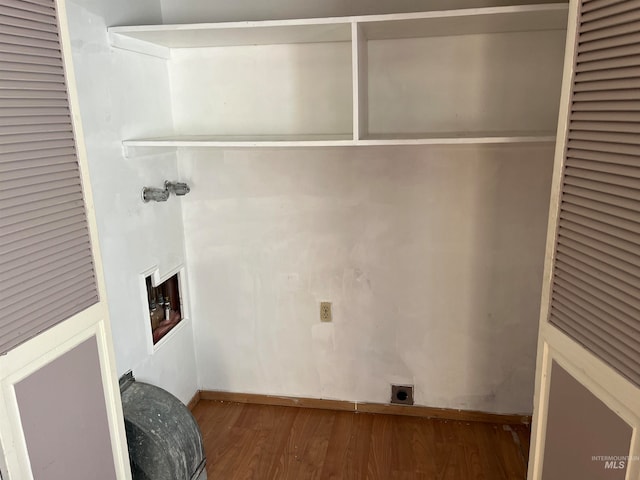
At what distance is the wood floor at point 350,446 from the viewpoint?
2244mm

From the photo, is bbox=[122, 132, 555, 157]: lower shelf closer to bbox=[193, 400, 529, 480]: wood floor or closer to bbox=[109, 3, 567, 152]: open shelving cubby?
bbox=[109, 3, 567, 152]: open shelving cubby

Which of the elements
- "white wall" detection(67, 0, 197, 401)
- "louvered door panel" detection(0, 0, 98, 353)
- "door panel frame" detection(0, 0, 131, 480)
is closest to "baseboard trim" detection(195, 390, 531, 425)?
"white wall" detection(67, 0, 197, 401)

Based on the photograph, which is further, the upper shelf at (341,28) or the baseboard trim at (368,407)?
the baseboard trim at (368,407)

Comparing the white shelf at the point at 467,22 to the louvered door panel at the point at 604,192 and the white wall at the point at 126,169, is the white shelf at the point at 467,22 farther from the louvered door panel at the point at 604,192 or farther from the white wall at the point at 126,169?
the white wall at the point at 126,169

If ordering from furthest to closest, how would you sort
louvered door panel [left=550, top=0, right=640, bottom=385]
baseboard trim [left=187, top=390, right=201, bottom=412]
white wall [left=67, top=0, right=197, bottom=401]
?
baseboard trim [left=187, top=390, right=201, bottom=412] < white wall [left=67, top=0, right=197, bottom=401] < louvered door panel [left=550, top=0, right=640, bottom=385]

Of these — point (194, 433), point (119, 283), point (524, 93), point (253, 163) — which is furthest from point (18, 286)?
point (524, 93)

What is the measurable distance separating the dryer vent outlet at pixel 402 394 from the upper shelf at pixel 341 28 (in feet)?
5.53

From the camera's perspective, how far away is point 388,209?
2.41 metres

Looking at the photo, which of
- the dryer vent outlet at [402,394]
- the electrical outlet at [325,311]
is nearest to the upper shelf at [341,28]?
the electrical outlet at [325,311]

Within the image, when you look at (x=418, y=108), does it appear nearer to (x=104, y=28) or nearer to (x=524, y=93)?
(x=524, y=93)

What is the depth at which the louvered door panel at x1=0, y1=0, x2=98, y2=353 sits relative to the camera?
1.06 meters

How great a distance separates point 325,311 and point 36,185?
1.66 m

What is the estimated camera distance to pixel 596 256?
1.09 metres

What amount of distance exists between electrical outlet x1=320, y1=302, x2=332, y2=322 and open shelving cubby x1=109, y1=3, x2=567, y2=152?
852 mm
